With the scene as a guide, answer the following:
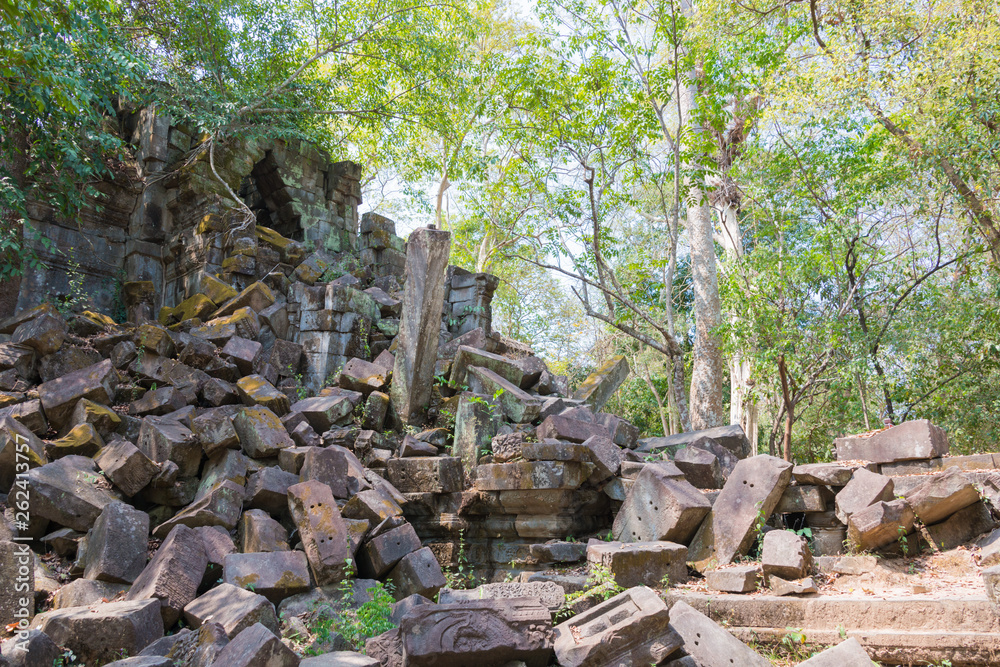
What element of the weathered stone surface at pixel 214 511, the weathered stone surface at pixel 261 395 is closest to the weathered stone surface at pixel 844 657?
the weathered stone surface at pixel 214 511

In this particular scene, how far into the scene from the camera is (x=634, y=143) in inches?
361

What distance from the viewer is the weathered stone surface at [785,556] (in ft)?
13.5

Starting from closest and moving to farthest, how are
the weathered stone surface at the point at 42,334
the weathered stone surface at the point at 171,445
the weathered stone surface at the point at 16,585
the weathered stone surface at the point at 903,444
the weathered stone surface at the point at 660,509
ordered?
the weathered stone surface at the point at 16,585, the weathered stone surface at the point at 660,509, the weathered stone surface at the point at 171,445, the weathered stone surface at the point at 903,444, the weathered stone surface at the point at 42,334

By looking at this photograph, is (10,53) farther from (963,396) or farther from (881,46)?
(963,396)

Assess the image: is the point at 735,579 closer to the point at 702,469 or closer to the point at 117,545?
the point at 702,469

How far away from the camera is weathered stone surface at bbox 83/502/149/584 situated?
157 inches

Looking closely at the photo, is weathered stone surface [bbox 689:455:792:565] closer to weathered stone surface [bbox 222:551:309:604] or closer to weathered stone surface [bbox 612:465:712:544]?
weathered stone surface [bbox 612:465:712:544]

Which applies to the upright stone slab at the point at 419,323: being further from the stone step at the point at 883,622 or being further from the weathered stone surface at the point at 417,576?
the stone step at the point at 883,622

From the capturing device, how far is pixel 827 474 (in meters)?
4.85

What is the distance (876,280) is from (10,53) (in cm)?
1138

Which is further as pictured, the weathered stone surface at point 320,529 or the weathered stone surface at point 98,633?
the weathered stone surface at point 320,529

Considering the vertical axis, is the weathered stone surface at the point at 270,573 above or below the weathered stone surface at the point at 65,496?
below

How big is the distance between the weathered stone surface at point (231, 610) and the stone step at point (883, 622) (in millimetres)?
2580

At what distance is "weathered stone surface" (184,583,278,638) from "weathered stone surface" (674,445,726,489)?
353cm
